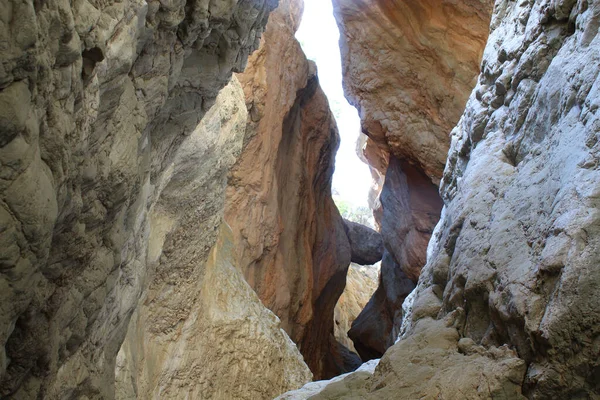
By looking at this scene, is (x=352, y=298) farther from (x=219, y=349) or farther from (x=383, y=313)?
(x=219, y=349)

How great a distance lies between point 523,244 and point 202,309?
16.0 ft

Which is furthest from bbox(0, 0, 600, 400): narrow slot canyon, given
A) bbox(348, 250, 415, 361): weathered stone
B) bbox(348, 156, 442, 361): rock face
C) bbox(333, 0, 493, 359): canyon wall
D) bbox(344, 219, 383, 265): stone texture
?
bbox(344, 219, 383, 265): stone texture

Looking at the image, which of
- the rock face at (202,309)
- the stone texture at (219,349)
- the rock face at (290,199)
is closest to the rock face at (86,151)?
the rock face at (202,309)

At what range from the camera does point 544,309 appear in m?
3.13

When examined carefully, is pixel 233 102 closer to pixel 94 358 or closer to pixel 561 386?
pixel 94 358

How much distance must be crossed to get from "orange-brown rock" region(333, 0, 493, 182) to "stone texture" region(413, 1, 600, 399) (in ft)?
24.3

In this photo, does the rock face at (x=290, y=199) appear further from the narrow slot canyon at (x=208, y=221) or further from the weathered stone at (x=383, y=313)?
the narrow slot canyon at (x=208, y=221)

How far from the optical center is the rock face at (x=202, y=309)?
6684mm

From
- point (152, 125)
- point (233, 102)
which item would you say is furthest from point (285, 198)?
point (152, 125)

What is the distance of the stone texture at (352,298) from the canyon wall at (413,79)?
6.82m

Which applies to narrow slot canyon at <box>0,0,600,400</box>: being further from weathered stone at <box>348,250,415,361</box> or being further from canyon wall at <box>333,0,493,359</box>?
weathered stone at <box>348,250,415,361</box>

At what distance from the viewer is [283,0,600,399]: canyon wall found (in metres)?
2.95

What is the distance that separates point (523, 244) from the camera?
145 inches

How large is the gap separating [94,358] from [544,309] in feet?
9.99
